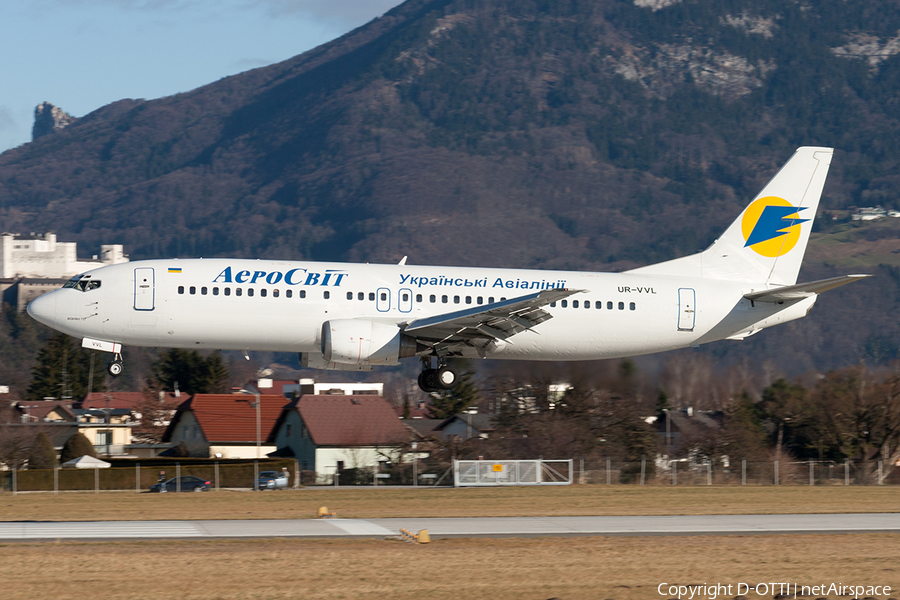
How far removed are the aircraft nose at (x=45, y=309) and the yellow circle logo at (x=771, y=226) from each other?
24.9 meters

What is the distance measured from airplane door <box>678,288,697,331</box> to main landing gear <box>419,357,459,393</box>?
8346 millimetres

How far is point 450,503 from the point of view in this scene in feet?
144

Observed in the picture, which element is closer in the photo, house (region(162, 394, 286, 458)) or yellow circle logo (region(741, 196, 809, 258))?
yellow circle logo (region(741, 196, 809, 258))

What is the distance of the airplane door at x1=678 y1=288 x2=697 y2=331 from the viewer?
1599 inches

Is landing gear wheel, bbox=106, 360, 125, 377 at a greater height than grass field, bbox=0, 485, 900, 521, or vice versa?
landing gear wheel, bbox=106, 360, 125, 377

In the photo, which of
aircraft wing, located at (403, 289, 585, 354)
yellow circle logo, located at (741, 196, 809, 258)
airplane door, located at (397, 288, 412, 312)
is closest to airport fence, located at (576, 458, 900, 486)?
yellow circle logo, located at (741, 196, 809, 258)

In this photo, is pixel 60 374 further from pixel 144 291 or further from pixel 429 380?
pixel 429 380

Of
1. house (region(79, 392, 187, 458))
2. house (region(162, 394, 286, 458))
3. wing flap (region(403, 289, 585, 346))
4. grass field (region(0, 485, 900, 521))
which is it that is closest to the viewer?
wing flap (region(403, 289, 585, 346))

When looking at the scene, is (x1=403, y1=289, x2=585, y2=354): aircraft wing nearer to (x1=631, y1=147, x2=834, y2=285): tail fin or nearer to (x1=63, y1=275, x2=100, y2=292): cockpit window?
(x1=631, y1=147, x2=834, y2=285): tail fin

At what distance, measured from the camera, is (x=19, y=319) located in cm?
18350

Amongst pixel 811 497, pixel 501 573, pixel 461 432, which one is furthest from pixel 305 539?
pixel 461 432

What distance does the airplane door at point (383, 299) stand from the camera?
37750 mm

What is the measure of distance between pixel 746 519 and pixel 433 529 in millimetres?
11291

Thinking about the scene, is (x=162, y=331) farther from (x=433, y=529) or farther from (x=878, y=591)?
(x=878, y=591)
